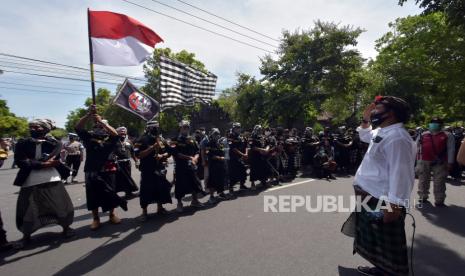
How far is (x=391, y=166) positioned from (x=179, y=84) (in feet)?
20.0

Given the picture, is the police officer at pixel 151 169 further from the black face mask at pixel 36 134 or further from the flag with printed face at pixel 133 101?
the black face mask at pixel 36 134

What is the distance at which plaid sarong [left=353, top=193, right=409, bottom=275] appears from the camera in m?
3.03

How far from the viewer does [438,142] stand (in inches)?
264

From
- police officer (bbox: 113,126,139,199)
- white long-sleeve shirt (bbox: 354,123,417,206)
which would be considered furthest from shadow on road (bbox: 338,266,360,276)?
police officer (bbox: 113,126,139,199)

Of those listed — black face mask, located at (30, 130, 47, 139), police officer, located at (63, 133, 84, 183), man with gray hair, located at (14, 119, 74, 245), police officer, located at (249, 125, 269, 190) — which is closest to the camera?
man with gray hair, located at (14, 119, 74, 245)

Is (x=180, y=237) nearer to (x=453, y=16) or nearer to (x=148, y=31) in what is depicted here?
(x=148, y=31)

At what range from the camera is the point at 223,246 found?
4438 mm

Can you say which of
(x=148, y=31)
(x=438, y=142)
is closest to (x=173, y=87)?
(x=148, y=31)

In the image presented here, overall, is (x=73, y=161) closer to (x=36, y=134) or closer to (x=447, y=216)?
(x=36, y=134)

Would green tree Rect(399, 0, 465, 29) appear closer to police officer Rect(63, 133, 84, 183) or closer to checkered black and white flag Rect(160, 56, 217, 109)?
checkered black and white flag Rect(160, 56, 217, 109)

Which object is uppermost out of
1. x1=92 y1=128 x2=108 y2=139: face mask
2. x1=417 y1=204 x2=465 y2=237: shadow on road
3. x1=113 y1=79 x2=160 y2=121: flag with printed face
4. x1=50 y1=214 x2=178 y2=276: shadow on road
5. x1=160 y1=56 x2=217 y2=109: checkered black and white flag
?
x1=160 y1=56 x2=217 y2=109: checkered black and white flag

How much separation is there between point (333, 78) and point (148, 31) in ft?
57.2

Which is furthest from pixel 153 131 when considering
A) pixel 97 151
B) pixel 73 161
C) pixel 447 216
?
pixel 73 161

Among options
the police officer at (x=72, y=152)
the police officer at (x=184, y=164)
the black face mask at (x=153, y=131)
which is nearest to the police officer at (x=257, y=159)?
the police officer at (x=184, y=164)
